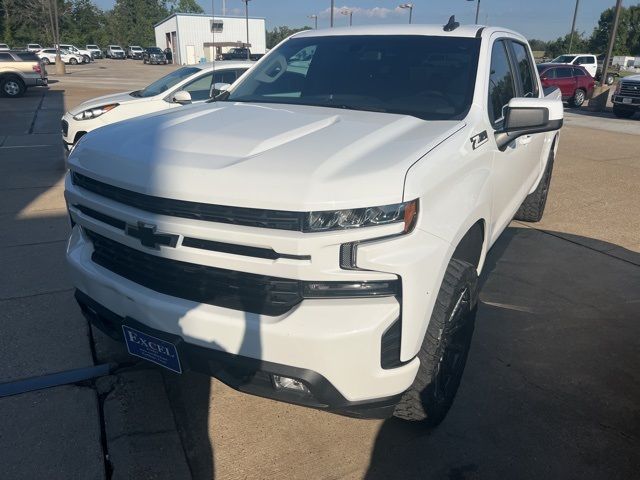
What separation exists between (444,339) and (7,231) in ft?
15.8

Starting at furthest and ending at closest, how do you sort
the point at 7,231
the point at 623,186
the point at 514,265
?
the point at 623,186, the point at 7,231, the point at 514,265

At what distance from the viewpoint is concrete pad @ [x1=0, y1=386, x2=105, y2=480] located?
2.37 metres

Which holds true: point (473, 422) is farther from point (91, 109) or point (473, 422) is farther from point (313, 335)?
point (91, 109)

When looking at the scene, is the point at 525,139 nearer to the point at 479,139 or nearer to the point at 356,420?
the point at 479,139

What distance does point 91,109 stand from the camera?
8.00m

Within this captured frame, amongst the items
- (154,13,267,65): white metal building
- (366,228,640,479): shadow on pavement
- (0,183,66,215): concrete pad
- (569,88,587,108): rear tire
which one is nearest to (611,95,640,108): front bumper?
(569,88,587,108): rear tire

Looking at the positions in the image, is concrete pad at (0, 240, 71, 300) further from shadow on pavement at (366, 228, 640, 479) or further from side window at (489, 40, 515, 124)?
side window at (489, 40, 515, 124)

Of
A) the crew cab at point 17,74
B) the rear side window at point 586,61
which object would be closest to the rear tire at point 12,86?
the crew cab at point 17,74

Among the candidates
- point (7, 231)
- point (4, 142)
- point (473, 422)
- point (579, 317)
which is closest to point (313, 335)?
point (473, 422)

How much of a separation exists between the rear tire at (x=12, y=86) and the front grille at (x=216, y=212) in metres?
21.9

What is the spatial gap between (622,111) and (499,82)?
16.5 metres

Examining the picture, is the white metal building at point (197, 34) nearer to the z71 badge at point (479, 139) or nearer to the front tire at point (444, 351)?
the z71 badge at point (479, 139)

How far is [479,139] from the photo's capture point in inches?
112

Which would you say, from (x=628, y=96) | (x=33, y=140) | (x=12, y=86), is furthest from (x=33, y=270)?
(x=12, y=86)
